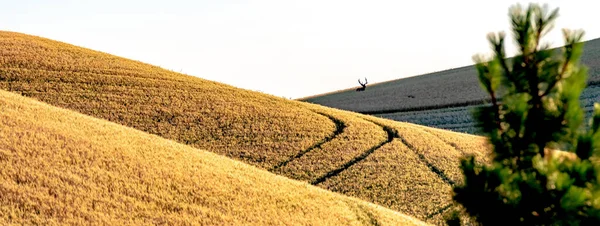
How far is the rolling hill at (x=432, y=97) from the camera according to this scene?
48.7 metres

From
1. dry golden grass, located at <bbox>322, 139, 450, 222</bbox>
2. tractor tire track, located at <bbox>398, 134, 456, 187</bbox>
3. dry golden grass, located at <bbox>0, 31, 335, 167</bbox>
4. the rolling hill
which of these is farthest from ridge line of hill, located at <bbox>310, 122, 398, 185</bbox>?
the rolling hill

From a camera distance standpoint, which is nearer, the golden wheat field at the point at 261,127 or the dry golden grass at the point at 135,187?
the dry golden grass at the point at 135,187

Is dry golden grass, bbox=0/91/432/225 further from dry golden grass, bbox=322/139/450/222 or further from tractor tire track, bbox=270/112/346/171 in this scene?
tractor tire track, bbox=270/112/346/171

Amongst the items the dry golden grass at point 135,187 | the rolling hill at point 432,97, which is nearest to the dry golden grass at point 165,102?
the dry golden grass at point 135,187

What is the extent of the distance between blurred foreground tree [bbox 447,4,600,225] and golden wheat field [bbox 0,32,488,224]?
13.8 m

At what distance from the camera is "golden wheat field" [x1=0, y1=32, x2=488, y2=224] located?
2562 cm

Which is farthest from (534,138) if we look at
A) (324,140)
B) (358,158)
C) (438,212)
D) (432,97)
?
(432,97)

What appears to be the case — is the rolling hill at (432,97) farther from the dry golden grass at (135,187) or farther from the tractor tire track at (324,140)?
the dry golden grass at (135,187)

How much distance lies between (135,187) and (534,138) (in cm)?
1082

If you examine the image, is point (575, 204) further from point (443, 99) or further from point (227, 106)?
point (443, 99)

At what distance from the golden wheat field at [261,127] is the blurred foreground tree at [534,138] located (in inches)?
542

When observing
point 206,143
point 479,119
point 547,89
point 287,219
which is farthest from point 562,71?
point 206,143

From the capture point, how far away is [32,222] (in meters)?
13.7

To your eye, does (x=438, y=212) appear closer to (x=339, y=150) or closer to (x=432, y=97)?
(x=339, y=150)
